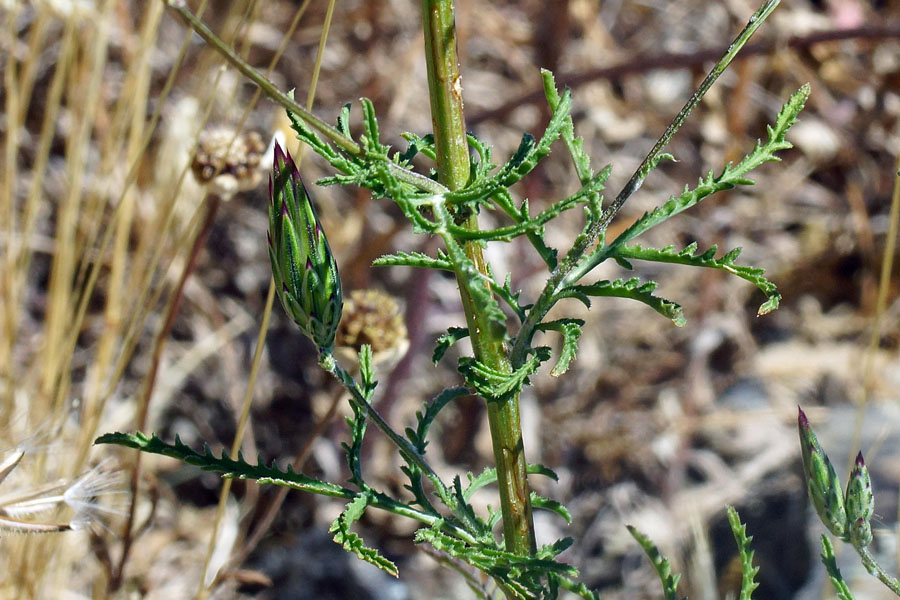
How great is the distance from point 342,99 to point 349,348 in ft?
5.50

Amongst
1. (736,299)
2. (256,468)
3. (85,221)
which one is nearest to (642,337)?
(736,299)

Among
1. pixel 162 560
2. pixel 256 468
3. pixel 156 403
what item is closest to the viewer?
pixel 256 468

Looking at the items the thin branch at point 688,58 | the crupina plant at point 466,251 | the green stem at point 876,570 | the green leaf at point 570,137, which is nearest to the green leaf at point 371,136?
the crupina plant at point 466,251

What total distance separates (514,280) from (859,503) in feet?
5.06

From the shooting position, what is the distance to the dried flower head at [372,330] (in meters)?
1.31

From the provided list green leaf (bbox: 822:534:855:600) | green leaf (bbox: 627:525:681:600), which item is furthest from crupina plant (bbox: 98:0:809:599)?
green leaf (bbox: 822:534:855:600)

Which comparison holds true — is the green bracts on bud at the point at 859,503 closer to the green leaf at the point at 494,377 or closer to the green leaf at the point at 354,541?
the green leaf at the point at 494,377

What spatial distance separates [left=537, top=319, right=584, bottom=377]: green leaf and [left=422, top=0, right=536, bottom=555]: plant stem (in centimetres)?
5

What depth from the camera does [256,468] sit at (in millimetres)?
718

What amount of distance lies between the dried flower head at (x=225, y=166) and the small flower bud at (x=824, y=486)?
85 centimetres

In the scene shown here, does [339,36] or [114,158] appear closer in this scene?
[114,158]

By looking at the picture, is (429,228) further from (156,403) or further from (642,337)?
(642,337)

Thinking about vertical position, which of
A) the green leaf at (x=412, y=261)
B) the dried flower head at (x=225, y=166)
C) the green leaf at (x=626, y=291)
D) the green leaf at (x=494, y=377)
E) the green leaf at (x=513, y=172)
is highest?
the dried flower head at (x=225, y=166)

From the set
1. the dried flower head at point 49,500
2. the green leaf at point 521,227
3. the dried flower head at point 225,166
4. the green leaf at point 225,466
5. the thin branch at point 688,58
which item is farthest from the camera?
the thin branch at point 688,58
